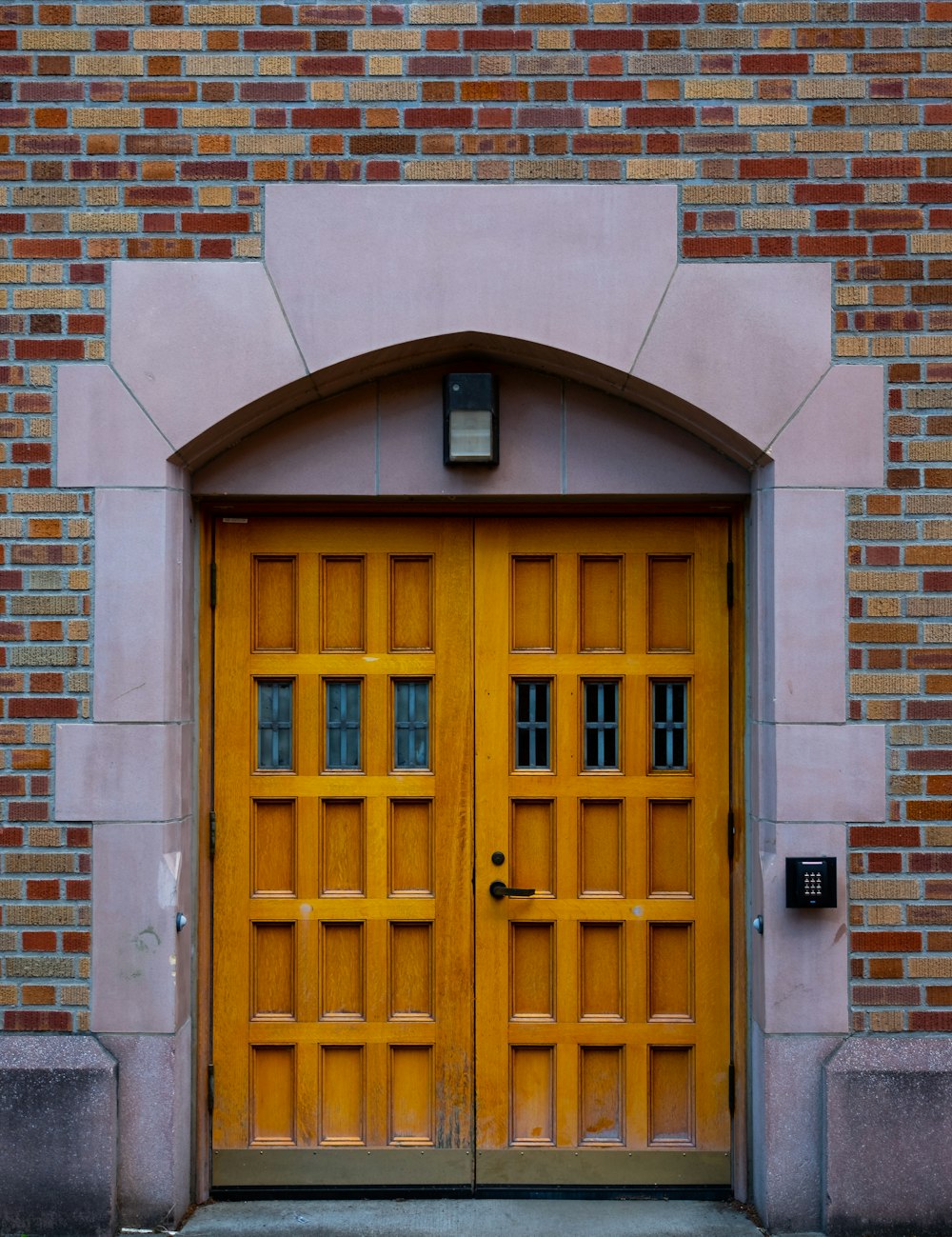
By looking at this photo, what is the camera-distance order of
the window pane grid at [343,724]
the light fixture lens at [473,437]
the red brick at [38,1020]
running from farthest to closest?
1. the window pane grid at [343,724]
2. the light fixture lens at [473,437]
3. the red brick at [38,1020]

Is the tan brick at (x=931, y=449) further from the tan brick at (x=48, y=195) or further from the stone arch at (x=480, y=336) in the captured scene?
the tan brick at (x=48, y=195)

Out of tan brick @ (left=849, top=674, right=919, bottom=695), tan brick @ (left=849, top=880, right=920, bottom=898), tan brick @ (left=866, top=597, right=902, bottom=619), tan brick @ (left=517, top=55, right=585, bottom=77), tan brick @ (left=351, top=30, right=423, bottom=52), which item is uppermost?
tan brick @ (left=351, top=30, right=423, bottom=52)

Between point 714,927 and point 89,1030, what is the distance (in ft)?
7.56

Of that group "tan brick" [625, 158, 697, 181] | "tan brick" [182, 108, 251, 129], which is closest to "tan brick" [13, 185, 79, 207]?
"tan brick" [182, 108, 251, 129]

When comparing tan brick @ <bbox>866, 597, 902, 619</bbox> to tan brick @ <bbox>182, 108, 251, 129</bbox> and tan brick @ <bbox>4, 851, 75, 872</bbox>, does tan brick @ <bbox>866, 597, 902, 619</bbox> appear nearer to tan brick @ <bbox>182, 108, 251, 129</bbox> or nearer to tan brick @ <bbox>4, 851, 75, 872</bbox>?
tan brick @ <bbox>182, 108, 251, 129</bbox>

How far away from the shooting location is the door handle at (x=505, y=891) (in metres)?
3.86

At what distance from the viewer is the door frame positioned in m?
3.84

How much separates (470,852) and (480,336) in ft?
6.30

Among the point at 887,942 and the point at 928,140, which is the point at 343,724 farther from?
the point at 928,140

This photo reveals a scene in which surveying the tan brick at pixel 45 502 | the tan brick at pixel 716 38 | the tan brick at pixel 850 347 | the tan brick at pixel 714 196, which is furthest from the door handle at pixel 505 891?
the tan brick at pixel 716 38

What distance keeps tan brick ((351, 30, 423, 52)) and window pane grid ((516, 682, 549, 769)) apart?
92.5 inches

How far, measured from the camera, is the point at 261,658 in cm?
394

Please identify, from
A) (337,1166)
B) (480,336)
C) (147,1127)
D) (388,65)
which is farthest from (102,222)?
(337,1166)

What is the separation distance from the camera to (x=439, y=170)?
144 inches
